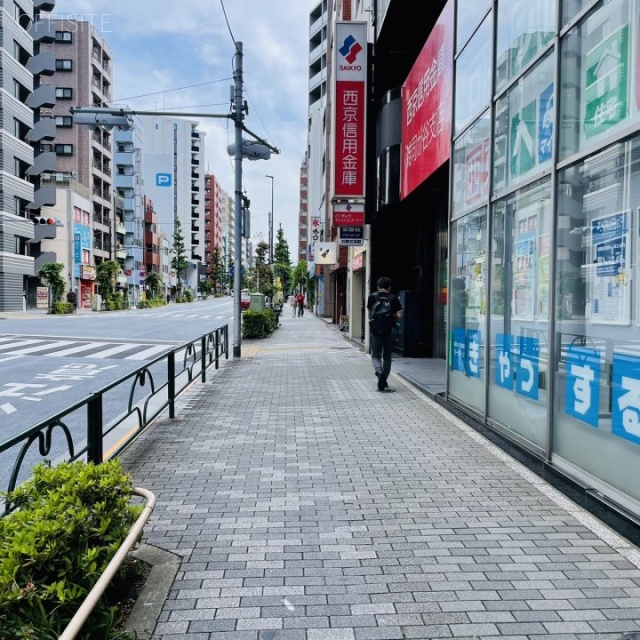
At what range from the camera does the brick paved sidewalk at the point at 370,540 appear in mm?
2824

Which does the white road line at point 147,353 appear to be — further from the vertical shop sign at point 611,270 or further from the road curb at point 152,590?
the vertical shop sign at point 611,270

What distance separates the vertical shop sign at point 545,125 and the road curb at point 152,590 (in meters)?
4.58

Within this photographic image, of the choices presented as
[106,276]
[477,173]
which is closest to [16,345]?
[477,173]

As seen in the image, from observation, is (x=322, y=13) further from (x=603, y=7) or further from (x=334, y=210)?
(x=603, y=7)

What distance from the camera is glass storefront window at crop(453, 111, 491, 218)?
7.01 m

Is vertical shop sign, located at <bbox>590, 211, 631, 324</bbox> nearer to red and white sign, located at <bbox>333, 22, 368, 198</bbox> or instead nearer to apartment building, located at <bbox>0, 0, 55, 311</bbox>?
red and white sign, located at <bbox>333, 22, 368, 198</bbox>

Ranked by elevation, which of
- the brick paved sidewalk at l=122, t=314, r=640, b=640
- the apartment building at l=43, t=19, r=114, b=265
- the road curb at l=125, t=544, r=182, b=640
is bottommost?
the brick paved sidewalk at l=122, t=314, r=640, b=640

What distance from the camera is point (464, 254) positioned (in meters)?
7.96

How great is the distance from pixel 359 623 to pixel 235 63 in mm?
14851

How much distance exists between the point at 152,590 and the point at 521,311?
4.36 m

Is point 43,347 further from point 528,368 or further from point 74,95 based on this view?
point 74,95

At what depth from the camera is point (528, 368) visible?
5.57 meters

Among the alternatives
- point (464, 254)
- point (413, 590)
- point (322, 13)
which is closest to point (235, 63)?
point (464, 254)

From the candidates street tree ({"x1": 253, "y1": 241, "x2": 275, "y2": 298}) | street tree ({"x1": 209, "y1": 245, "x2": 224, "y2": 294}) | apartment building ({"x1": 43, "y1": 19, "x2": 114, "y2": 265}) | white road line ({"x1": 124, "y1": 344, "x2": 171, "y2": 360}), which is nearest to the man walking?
white road line ({"x1": 124, "y1": 344, "x2": 171, "y2": 360})
